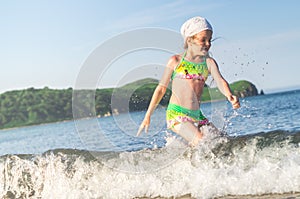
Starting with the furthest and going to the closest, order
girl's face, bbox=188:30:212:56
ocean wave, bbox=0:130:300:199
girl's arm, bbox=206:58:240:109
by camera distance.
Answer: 1. girl's face, bbox=188:30:212:56
2. ocean wave, bbox=0:130:300:199
3. girl's arm, bbox=206:58:240:109

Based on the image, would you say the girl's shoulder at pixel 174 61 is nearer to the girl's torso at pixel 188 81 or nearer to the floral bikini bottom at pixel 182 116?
the girl's torso at pixel 188 81

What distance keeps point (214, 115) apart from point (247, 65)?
961 mm

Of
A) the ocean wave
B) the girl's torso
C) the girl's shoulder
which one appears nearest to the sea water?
the ocean wave

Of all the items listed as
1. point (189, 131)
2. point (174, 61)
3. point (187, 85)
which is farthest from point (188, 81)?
point (189, 131)

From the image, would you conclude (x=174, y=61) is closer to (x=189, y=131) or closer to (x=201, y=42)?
(x=201, y=42)

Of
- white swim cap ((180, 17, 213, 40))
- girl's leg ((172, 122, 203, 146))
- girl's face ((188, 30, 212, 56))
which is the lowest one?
girl's leg ((172, 122, 203, 146))

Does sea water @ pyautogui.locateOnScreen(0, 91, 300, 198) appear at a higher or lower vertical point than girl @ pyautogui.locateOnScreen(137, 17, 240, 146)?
lower

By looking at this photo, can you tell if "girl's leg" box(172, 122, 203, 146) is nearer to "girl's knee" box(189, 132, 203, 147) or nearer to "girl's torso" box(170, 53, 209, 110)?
"girl's knee" box(189, 132, 203, 147)

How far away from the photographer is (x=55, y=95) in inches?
4286

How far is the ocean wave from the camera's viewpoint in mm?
6272

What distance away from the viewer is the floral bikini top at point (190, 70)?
260 inches

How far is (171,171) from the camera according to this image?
706 centimetres

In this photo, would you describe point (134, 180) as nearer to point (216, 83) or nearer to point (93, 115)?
point (93, 115)

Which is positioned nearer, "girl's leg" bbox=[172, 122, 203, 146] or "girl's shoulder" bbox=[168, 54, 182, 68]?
"girl's leg" bbox=[172, 122, 203, 146]
